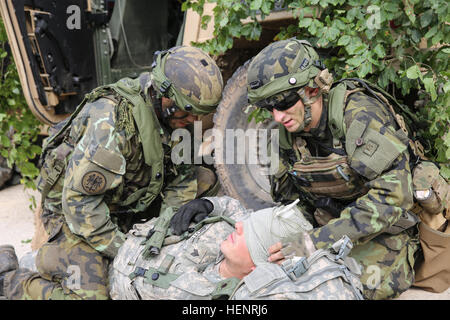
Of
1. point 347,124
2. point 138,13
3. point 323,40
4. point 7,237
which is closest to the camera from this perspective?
point 347,124

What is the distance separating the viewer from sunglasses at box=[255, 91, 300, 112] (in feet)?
8.15

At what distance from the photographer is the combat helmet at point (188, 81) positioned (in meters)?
2.70

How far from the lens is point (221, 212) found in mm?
2820

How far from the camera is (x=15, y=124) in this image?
188 inches

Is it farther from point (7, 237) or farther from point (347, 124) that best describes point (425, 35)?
point (7, 237)

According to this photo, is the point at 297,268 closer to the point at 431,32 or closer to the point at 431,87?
the point at 431,87

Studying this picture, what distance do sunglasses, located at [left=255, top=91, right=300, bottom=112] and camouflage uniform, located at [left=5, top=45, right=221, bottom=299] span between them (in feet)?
2.40

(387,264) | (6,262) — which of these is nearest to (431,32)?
(387,264)

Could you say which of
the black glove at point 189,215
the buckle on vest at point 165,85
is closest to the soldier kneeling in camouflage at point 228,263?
the black glove at point 189,215

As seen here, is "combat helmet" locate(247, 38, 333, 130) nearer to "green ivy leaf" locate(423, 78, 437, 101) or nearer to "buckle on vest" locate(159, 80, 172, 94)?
"buckle on vest" locate(159, 80, 172, 94)

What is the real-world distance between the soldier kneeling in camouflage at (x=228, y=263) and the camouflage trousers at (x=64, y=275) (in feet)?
0.32

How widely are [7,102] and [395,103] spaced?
12.1 feet

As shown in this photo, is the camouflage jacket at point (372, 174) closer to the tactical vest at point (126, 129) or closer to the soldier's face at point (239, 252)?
the soldier's face at point (239, 252)

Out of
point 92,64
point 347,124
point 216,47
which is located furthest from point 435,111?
point 92,64
